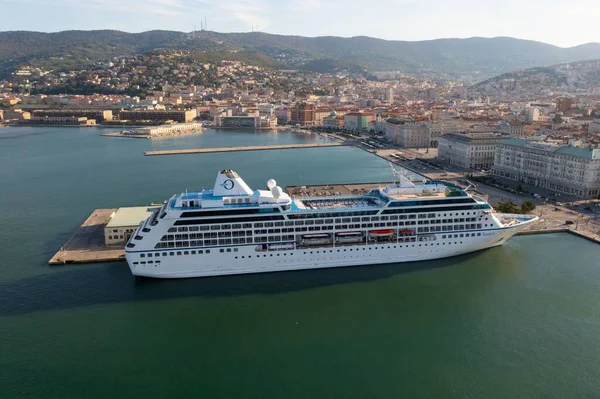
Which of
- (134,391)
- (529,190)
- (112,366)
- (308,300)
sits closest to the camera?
(134,391)

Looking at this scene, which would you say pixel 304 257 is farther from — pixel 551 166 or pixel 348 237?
pixel 551 166

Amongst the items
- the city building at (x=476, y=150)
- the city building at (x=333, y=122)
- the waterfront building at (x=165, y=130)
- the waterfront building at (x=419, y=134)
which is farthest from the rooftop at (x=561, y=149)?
the waterfront building at (x=165, y=130)

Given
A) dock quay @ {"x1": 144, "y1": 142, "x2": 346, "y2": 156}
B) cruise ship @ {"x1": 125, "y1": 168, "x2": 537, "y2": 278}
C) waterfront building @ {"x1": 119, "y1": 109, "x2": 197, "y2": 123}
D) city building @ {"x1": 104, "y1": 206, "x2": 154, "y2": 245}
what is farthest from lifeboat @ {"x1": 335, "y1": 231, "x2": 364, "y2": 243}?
waterfront building @ {"x1": 119, "y1": 109, "x2": 197, "y2": 123}

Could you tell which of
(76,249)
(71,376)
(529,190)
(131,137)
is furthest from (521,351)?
(131,137)

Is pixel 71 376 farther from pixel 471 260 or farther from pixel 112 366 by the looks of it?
pixel 471 260

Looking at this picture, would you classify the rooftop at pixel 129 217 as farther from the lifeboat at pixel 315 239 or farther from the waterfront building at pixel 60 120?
the waterfront building at pixel 60 120

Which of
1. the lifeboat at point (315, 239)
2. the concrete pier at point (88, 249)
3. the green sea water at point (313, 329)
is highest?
the lifeboat at point (315, 239)
